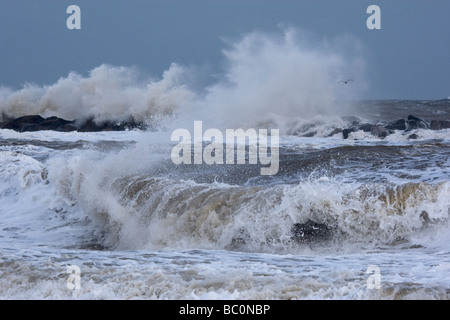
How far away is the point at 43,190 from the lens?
12742 mm

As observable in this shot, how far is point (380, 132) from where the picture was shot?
826 inches

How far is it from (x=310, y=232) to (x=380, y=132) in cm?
1393

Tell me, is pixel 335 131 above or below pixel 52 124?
below

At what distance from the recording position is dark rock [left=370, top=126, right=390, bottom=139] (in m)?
A: 20.5

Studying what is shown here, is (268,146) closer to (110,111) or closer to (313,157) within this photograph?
(313,157)

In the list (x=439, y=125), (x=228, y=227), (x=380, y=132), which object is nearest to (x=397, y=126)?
(x=439, y=125)

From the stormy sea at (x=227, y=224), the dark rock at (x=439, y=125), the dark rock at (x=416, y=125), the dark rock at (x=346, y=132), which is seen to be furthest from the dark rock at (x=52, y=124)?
the dark rock at (x=439, y=125)

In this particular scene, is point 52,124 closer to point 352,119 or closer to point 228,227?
point 352,119

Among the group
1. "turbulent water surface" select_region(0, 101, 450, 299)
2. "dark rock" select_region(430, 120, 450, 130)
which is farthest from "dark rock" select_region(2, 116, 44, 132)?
"dark rock" select_region(430, 120, 450, 130)

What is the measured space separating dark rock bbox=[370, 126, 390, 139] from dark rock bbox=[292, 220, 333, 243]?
42.7 ft
